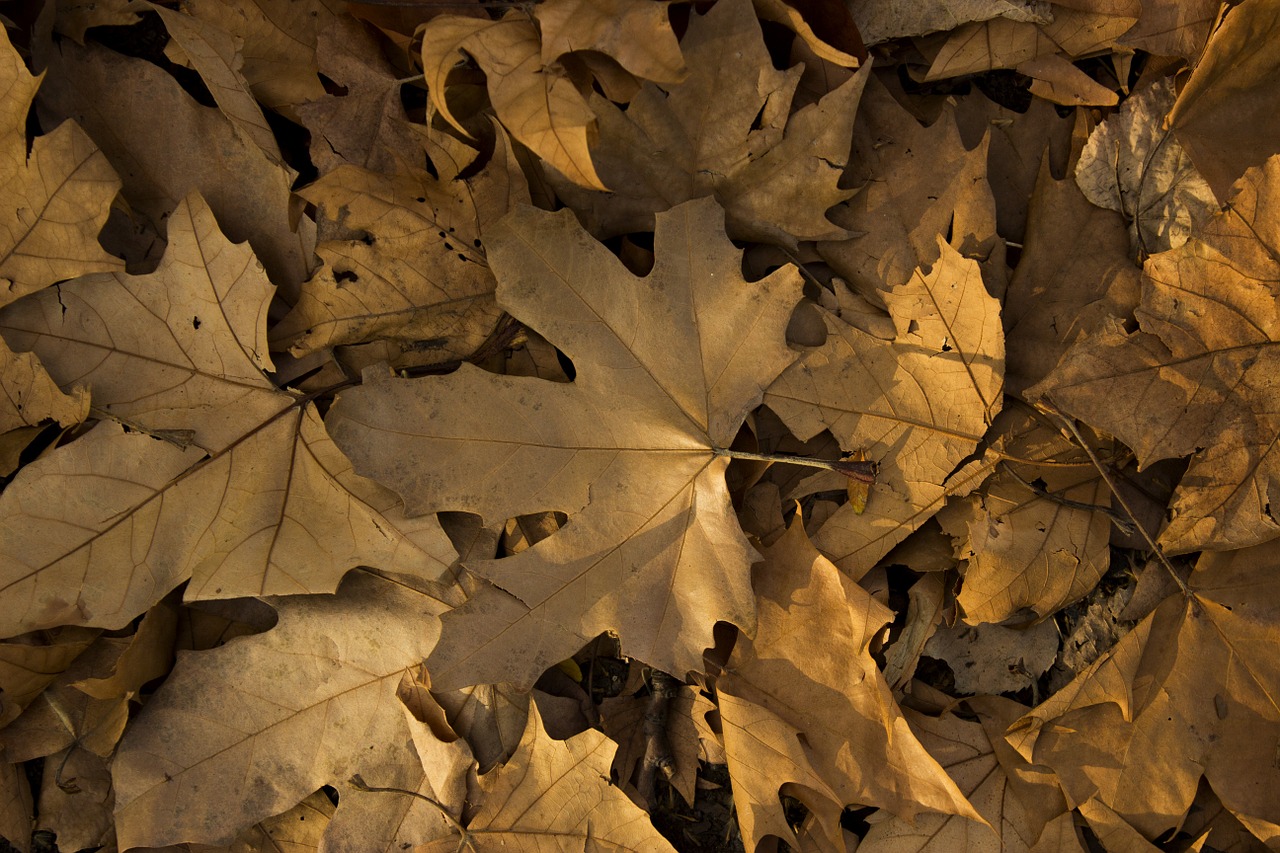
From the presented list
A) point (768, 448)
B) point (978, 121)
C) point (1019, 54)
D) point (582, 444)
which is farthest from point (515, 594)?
point (1019, 54)

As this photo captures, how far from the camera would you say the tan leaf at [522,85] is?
1.42 meters

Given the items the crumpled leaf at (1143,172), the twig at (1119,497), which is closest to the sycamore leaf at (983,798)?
the twig at (1119,497)

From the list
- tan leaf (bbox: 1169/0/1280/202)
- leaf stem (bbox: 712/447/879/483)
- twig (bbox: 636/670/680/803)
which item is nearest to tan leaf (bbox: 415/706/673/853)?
twig (bbox: 636/670/680/803)

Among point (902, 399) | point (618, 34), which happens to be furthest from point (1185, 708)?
point (618, 34)

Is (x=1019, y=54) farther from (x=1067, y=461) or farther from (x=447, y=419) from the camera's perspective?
(x=447, y=419)

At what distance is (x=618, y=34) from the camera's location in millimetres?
1429

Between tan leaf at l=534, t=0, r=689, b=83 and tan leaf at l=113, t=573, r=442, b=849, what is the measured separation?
1170 millimetres

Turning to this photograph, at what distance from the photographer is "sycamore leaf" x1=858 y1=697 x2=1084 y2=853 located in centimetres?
178

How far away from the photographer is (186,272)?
1.70 metres

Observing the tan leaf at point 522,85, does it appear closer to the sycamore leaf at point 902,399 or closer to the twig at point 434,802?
the sycamore leaf at point 902,399

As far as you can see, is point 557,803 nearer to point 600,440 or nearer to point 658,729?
point 658,729

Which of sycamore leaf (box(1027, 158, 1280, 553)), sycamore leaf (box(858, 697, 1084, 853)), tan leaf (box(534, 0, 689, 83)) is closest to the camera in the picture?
tan leaf (box(534, 0, 689, 83))

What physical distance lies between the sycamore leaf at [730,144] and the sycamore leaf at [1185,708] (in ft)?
3.61

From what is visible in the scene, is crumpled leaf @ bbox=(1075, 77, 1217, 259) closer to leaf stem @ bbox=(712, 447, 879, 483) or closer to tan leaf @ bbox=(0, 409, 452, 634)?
leaf stem @ bbox=(712, 447, 879, 483)
